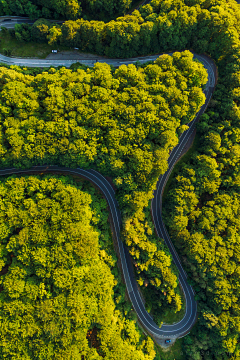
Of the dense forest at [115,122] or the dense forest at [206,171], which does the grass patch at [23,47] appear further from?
the dense forest at [115,122]

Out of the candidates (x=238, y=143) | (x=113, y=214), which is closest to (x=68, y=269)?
(x=113, y=214)

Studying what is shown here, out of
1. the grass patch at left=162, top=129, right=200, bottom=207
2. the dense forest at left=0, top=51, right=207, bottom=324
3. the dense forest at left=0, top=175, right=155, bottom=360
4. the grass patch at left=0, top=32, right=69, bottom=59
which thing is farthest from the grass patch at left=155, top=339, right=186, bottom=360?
the grass patch at left=0, top=32, right=69, bottom=59

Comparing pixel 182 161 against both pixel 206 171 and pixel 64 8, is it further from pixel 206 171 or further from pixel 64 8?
pixel 64 8

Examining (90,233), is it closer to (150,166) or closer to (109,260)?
(109,260)

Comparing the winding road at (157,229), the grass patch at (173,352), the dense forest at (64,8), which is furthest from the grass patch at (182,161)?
the dense forest at (64,8)

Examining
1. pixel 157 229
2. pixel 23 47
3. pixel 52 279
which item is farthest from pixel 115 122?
pixel 52 279
